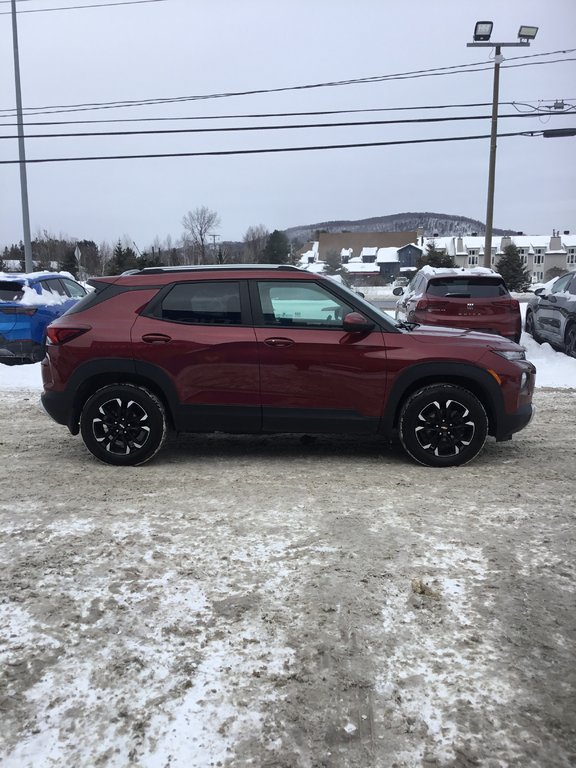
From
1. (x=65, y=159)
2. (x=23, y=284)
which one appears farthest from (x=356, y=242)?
(x=23, y=284)

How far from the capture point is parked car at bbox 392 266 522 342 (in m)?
10.1

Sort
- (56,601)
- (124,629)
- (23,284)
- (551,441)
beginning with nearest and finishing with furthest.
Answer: (124,629) < (56,601) < (551,441) < (23,284)

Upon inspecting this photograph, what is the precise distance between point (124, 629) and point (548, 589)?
2.17 metres

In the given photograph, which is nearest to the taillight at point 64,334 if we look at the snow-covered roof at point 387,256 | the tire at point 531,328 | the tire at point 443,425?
the tire at point 443,425

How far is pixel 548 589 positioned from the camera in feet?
10.5

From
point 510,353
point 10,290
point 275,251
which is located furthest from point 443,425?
point 275,251

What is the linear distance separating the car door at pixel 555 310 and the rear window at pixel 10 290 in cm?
992

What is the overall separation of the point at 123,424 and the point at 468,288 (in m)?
6.95

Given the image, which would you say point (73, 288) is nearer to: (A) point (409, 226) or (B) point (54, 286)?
(B) point (54, 286)

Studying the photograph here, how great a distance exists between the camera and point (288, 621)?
9.47 feet

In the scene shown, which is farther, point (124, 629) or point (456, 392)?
point (456, 392)

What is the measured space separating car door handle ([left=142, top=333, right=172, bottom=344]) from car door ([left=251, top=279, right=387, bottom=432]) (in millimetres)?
798

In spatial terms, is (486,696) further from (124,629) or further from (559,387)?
(559,387)

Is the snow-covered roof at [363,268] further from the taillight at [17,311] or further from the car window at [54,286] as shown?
the taillight at [17,311]
